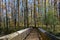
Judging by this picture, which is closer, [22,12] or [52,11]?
[52,11]

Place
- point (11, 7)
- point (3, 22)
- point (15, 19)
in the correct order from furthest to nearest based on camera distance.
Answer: point (11, 7), point (15, 19), point (3, 22)

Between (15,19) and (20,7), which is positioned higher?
(20,7)

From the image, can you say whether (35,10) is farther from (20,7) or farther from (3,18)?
(3,18)

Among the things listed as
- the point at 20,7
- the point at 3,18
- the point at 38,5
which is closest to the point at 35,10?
the point at 38,5

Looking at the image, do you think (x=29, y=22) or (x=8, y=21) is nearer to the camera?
(x=8, y=21)

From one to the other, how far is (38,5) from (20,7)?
173 inches

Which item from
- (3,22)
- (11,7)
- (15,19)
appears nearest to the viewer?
(3,22)

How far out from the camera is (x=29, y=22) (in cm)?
2830

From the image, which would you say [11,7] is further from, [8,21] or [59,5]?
[59,5]

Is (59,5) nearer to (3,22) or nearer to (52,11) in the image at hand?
(52,11)

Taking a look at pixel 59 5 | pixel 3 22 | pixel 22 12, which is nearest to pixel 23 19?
pixel 22 12

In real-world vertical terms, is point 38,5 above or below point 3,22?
above

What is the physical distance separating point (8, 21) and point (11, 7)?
17.6 ft

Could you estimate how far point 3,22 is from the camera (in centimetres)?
2439
